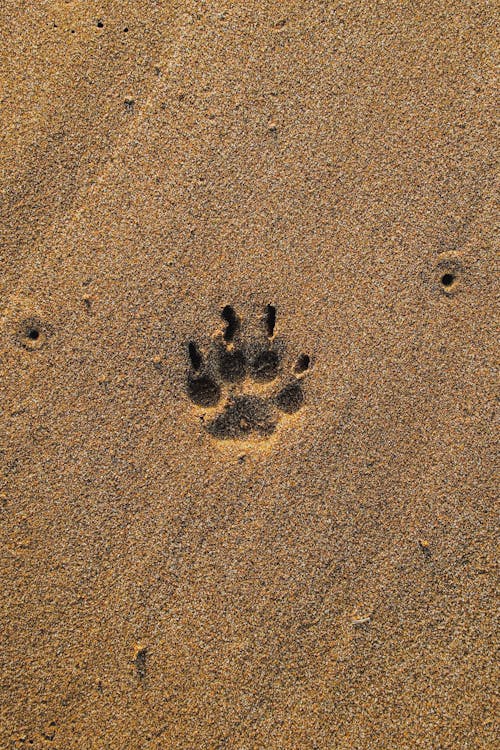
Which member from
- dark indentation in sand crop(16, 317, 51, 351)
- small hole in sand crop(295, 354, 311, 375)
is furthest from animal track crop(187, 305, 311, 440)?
dark indentation in sand crop(16, 317, 51, 351)

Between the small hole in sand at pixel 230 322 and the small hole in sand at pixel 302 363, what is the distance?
0.28 meters

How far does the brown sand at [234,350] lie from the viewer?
1938 millimetres

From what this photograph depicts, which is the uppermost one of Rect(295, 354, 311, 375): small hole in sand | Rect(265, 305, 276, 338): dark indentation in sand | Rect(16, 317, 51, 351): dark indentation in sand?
Rect(16, 317, 51, 351): dark indentation in sand

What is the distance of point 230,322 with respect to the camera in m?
1.97

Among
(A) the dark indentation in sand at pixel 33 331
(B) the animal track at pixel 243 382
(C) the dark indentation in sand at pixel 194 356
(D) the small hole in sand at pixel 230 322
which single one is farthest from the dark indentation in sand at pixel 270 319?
(A) the dark indentation in sand at pixel 33 331

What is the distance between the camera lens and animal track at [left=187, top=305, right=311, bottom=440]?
1.97 metres

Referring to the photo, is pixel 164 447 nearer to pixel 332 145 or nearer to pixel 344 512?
pixel 344 512

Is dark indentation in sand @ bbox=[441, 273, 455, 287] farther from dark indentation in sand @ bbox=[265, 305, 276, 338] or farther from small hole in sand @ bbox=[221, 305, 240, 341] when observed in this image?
small hole in sand @ bbox=[221, 305, 240, 341]

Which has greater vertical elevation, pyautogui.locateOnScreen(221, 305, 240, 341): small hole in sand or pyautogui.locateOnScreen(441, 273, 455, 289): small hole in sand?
pyautogui.locateOnScreen(221, 305, 240, 341): small hole in sand

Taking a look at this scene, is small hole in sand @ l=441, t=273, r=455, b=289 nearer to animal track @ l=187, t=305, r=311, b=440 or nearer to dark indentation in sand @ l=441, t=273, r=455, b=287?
dark indentation in sand @ l=441, t=273, r=455, b=287

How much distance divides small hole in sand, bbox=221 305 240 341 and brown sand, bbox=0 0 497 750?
30 millimetres

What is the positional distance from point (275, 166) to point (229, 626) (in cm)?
182

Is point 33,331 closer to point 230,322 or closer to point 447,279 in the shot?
point 230,322

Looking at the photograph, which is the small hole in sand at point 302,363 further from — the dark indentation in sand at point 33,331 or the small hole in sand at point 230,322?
the dark indentation in sand at point 33,331
